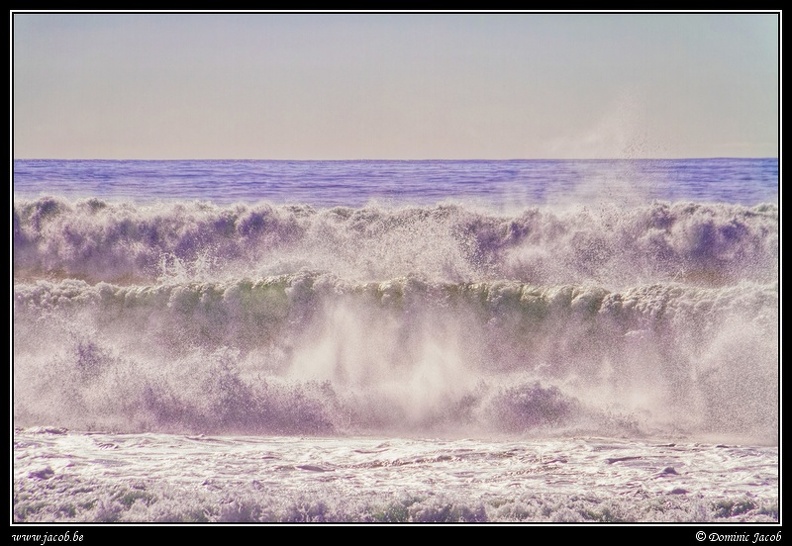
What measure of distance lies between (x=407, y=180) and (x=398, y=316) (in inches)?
35.0

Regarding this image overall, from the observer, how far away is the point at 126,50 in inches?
202

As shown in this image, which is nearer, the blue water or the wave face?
the wave face

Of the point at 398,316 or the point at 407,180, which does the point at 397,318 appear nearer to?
the point at 398,316

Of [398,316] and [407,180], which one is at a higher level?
[407,180]

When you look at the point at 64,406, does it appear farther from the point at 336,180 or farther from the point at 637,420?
the point at 637,420

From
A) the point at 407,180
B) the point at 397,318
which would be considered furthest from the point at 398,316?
the point at 407,180

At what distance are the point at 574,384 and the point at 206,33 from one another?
3.21 metres

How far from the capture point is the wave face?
5.06 m

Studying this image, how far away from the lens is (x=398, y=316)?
5293 millimetres

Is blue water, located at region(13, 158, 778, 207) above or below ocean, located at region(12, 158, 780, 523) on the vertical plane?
above

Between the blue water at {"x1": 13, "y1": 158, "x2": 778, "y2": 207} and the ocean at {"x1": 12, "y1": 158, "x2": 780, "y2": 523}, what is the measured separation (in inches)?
0.6

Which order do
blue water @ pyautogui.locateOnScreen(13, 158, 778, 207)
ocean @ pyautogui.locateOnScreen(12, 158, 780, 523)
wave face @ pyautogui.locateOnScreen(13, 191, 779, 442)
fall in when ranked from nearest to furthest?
1. ocean @ pyautogui.locateOnScreen(12, 158, 780, 523)
2. wave face @ pyautogui.locateOnScreen(13, 191, 779, 442)
3. blue water @ pyautogui.locateOnScreen(13, 158, 778, 207)

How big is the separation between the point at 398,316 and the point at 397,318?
0.05 feet

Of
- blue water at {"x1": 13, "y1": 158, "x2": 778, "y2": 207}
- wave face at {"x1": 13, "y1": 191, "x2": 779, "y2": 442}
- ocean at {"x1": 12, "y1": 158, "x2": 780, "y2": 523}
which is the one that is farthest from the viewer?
blue water at {"x1": 13, "y1": 158, "x2": 778, "y2": 207}
